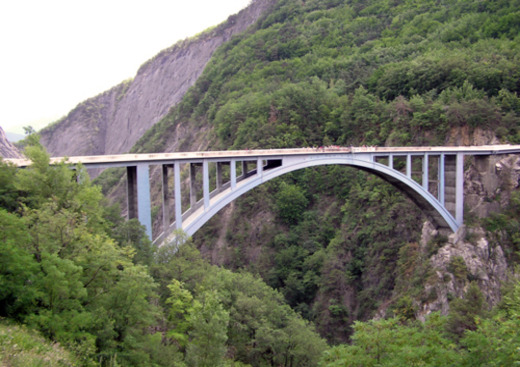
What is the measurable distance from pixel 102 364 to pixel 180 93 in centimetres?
7216

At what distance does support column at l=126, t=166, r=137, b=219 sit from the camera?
14.8 metres

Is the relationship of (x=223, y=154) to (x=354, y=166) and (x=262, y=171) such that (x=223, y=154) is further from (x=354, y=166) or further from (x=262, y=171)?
(x=354, y=166)

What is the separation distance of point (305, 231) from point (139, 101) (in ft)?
205

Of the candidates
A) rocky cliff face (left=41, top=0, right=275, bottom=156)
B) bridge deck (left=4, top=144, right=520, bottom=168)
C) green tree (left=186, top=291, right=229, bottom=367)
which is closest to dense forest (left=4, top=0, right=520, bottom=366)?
green tree (left=186, top=291, right=229, bottom=367)

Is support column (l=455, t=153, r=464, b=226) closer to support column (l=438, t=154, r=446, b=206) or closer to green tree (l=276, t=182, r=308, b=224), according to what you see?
support column (l=438, t=154, r=446, b=206)

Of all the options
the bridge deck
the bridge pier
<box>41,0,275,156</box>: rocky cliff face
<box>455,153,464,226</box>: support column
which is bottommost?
<box>455,153,464,226</box>: support column

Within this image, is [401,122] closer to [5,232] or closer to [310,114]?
[310,114]

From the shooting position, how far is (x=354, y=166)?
23406mm

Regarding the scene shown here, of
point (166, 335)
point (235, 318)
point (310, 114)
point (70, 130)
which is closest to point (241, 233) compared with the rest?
point (310, 114)

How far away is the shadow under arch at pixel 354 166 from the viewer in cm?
1673

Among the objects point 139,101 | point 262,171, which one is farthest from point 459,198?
point 139,101

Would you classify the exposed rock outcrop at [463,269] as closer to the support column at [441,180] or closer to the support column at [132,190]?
the support column at [441,180]

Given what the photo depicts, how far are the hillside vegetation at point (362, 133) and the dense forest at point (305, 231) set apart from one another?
14 centimetres

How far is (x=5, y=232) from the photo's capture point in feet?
27.0
